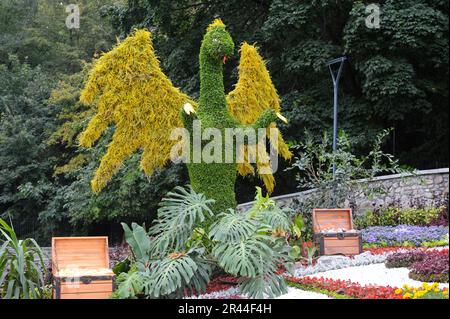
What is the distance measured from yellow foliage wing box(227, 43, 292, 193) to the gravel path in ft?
8.68

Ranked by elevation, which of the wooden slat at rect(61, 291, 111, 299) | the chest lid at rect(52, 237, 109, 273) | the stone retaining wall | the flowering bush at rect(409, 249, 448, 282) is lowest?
the wooden slat at rect(61, 291, 111, 299)

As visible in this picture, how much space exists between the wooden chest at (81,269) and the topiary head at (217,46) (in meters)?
3.19

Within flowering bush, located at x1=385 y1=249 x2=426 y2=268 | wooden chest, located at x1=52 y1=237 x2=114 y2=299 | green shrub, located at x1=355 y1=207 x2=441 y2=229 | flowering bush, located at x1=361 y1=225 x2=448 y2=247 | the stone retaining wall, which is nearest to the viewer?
wooden chest, located at x1=52 y1=237 x2=114 y2=299

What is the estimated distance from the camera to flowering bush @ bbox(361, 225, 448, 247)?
970cm

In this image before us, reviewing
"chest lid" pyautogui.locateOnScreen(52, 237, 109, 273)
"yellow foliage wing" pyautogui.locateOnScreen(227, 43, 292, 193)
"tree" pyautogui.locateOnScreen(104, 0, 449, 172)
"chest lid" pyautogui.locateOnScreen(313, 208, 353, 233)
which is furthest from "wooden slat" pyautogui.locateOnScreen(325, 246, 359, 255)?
"tree" pyautogui.locateOnScreen(104, 0, 449, 172)

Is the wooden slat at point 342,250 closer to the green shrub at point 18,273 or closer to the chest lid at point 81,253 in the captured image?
the chest lid at point 81,253

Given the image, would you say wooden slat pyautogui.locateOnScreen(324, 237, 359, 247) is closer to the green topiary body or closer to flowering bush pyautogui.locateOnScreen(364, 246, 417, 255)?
flowering bush pyautogui.locateOnScreen(364, 246, 417, 255)

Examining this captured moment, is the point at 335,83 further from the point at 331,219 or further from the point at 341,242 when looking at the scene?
the point at 341,242

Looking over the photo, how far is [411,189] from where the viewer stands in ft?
40.4

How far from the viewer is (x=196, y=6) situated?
16906 mm

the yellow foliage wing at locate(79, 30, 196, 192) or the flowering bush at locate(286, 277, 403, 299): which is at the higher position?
the yellow foliage wing at locate(79, 30, 196, 192)
